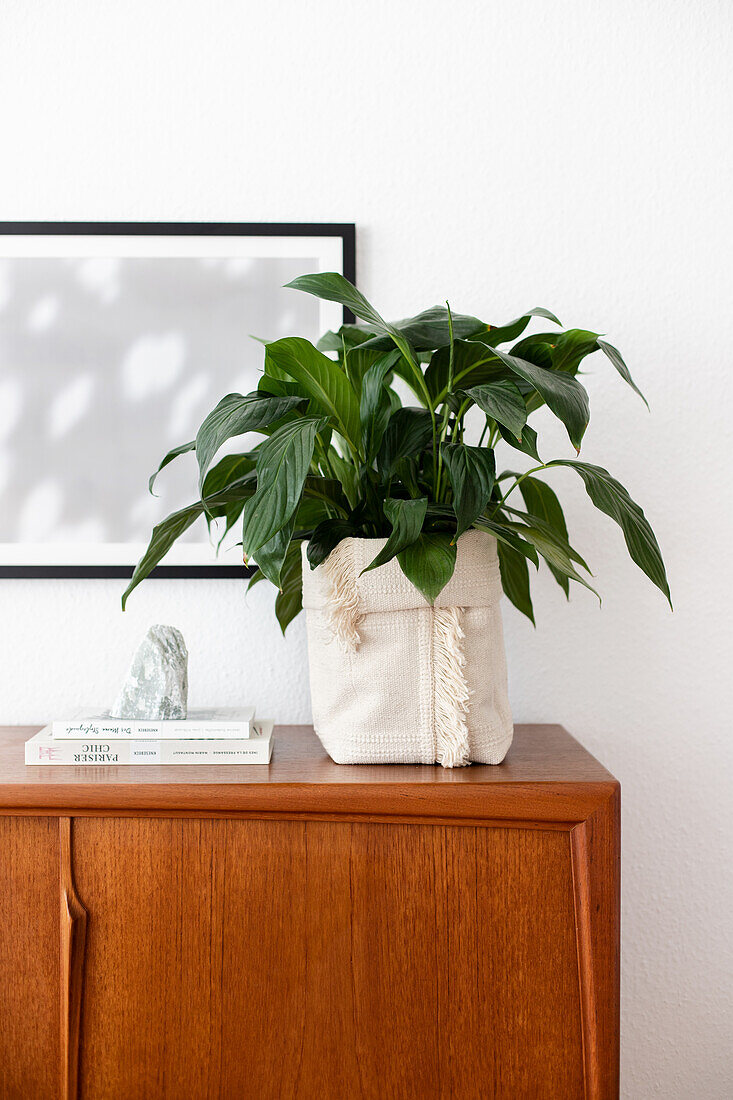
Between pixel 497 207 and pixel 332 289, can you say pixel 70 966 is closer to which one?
pixel 332 289

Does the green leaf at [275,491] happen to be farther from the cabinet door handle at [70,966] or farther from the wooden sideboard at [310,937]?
the cabinet door handle at [70,966]

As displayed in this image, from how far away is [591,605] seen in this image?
1.26m

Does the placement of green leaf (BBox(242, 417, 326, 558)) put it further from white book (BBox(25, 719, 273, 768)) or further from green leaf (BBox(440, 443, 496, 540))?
white book (BBox(25, 719, 273, 768))

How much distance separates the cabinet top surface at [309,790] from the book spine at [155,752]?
0.04m

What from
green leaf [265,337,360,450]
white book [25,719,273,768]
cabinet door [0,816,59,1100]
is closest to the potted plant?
green leaf [265,337,360,450]

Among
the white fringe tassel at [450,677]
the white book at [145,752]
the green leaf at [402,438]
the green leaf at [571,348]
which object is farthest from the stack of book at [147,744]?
the green leaf at [571,348]

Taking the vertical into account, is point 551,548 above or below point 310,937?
above

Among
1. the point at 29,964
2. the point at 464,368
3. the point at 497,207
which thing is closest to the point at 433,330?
the point at 464,368

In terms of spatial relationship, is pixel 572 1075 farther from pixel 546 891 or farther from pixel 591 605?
pixel 591 605

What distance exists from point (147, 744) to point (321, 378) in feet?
1.62

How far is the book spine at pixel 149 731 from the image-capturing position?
964 mm

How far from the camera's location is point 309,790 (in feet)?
2.84

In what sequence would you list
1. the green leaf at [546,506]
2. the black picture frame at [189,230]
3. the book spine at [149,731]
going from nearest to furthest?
the book spine at [149,731]
the green leaf at [546,506]
the black picture frame at [189,230]

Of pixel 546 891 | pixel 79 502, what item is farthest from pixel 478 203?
pixel 546 891
